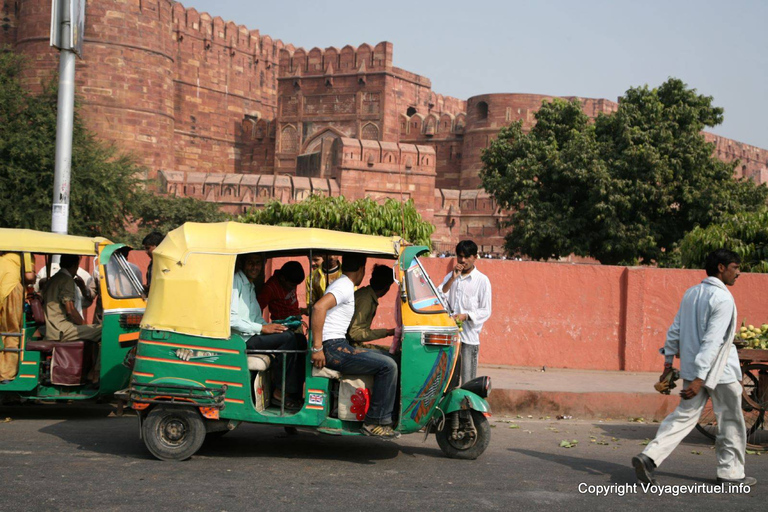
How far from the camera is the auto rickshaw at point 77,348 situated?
6195 millimetres

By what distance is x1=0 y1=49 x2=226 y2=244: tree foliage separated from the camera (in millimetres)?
17703

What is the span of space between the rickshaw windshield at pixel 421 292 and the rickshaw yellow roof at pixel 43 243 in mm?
2719

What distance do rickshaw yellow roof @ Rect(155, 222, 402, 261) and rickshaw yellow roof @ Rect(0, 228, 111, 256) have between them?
1.69 metres

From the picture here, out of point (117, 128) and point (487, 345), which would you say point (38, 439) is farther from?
point (117, 128)

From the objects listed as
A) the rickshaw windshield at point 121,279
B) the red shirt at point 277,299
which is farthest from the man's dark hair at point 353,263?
the rickshaw windshield at point 121,279

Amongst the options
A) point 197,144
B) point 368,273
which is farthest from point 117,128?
point 368,273

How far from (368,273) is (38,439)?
16.6 ft

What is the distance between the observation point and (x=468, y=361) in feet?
20.7

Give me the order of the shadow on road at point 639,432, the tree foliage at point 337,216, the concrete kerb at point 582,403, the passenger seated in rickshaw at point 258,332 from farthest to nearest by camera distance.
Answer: the tree foliage at point 337,216 < the concrete kerb at point 582,403 < the shadow on road at point 639,432 < the passenger seated in rickshaw at point 258,332

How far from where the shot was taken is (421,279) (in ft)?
17.1

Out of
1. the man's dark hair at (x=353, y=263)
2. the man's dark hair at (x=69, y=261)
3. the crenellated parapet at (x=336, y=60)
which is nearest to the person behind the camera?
the man's dark hair at (x=353, y=263)

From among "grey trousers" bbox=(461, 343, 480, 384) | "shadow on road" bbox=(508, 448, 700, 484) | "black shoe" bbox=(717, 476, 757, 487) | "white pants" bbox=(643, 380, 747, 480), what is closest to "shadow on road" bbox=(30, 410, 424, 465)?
"shadow on road" bbox=(508, 448, 700, 484)

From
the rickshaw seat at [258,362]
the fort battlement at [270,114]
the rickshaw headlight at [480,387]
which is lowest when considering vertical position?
the rickshaw headlight at [480,387]

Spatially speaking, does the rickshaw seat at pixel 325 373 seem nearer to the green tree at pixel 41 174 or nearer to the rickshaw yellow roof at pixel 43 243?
the rickshaw yellow roof at pixel 43 243
